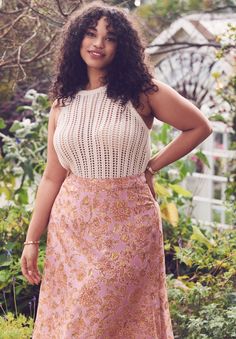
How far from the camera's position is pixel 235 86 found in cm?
586

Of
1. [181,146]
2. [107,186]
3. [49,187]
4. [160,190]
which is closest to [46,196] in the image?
[49,187]

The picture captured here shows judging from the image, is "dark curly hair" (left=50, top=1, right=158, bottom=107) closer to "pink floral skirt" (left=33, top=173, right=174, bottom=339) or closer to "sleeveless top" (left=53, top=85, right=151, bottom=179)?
"sleeveless top" (left=53, top=85, right=151, bottom=179)

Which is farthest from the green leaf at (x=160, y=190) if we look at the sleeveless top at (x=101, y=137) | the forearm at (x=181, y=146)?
the sleeveless top at (x=101, y=137)

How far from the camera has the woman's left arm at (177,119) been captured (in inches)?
115

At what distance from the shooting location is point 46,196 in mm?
3094

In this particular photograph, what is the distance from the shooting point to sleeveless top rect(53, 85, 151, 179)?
2910 mm

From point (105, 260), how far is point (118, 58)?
0.74 meters

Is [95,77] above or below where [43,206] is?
above

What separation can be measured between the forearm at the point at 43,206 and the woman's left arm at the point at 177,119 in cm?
39

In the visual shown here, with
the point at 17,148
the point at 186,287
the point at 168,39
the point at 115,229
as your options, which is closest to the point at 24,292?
the point at 186,287

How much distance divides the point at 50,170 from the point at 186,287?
1372mm

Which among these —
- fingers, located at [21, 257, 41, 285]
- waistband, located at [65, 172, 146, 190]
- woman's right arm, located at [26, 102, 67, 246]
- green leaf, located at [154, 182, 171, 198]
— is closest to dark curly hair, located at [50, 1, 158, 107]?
woman's right arm, located at [26, 102, 67, 246]

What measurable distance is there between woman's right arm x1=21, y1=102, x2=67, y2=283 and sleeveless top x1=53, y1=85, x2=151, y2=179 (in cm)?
9

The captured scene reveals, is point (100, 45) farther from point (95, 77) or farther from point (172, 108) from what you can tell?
point (172, 108)
